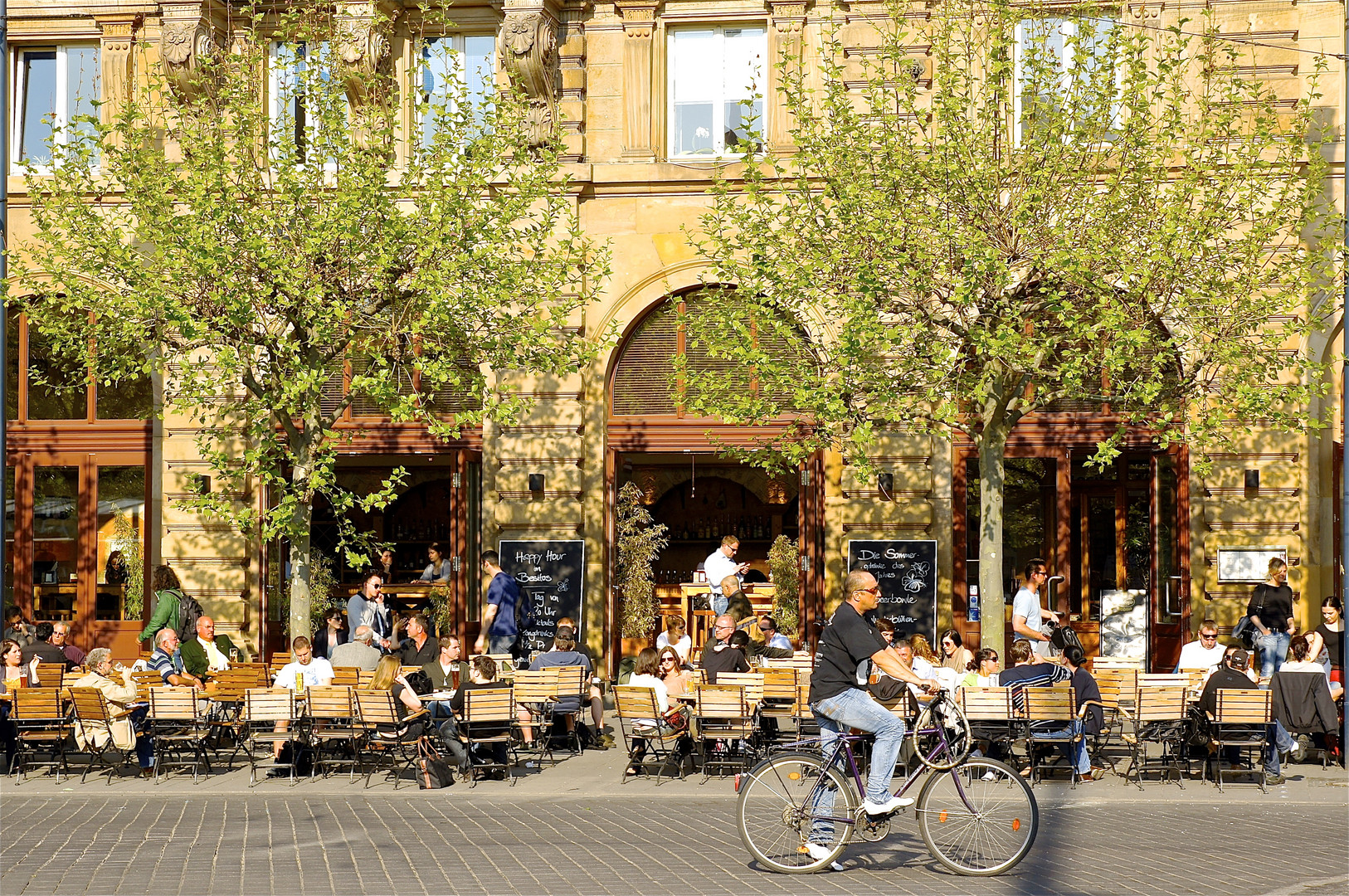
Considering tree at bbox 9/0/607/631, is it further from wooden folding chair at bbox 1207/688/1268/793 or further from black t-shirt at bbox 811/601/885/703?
wooden folding chair at bbox 1207/688/1268/793

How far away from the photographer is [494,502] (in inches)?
874

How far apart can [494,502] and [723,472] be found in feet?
15.7

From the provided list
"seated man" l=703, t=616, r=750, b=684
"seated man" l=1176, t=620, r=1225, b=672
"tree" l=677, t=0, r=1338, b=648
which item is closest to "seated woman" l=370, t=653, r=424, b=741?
"seated man" l=703, t=616, r=750, b=684

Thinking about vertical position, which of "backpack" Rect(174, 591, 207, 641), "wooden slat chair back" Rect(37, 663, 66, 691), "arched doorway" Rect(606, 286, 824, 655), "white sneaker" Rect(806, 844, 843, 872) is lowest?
"white sneaker" Rect(806, 844, 843, 872)

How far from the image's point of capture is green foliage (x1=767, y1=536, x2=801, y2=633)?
22031 millimetres

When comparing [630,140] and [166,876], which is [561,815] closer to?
[166,876]

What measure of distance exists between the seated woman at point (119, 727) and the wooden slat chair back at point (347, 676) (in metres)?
1.82

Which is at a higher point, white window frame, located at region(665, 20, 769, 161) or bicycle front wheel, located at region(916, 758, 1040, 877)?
white window frame, located at region(665, 20, 769, 161)

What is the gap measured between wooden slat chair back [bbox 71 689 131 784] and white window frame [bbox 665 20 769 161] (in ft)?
34.2

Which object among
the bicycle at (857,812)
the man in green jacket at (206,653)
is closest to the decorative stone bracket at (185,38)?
the man in green jacket at (206,653)

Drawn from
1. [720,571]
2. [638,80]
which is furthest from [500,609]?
[638,80]

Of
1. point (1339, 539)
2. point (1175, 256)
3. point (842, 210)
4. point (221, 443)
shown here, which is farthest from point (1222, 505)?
point (221, 443)

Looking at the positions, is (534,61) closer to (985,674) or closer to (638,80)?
(638,80)

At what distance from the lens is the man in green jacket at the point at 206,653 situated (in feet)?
58.2
